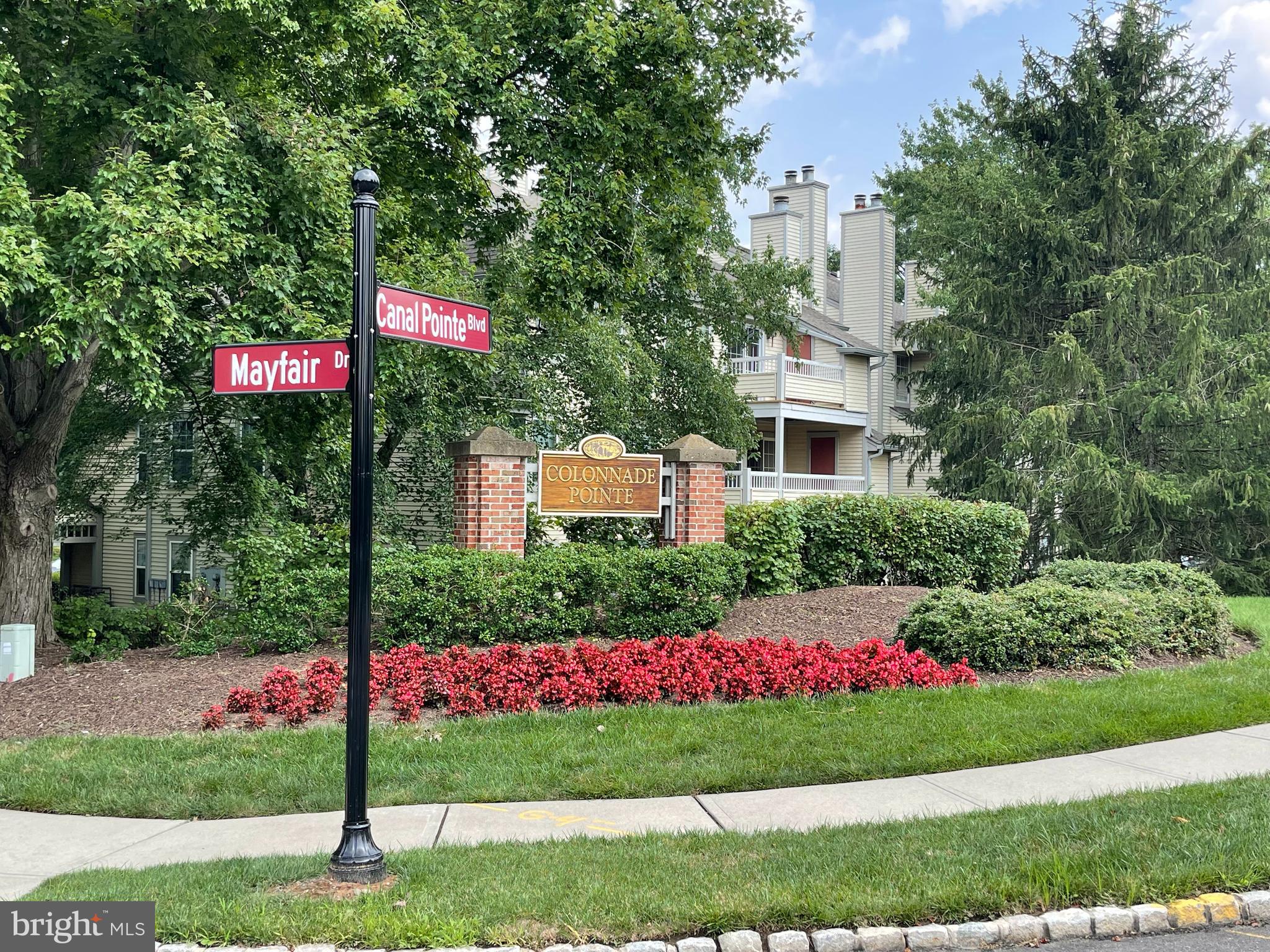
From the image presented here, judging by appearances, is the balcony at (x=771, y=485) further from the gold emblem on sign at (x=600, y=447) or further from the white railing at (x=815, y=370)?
the gold emblem on sign at (x=600, y=447)

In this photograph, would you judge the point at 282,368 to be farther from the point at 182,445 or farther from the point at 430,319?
the point at 182,445

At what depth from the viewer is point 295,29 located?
35.1ft

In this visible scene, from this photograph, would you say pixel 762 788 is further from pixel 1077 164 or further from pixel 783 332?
pixel 1077 164

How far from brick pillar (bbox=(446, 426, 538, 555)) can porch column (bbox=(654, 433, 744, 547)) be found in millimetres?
2073

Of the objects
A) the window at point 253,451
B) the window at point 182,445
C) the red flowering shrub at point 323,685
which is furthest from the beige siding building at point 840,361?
the red flowering shrub at point 323,685

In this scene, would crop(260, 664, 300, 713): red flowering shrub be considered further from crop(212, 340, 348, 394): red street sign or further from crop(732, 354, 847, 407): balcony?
crop(732, 354, 847, 407): balcony

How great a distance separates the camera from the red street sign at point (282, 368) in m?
5.09

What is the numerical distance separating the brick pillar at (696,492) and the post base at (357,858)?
321 inches

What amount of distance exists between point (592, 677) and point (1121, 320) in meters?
17.9

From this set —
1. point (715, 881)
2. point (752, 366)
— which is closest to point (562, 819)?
point (715, 881)

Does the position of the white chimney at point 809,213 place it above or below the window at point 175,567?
above

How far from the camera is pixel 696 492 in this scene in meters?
12.9

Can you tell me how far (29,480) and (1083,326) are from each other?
19759mm

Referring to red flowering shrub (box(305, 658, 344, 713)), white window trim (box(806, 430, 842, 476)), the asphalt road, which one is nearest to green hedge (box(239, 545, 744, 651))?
red flowering shrub (box(305, 658, 344, 713))
